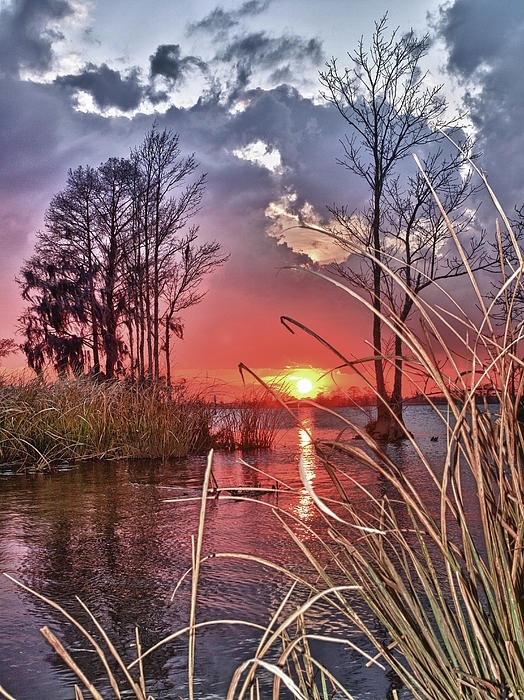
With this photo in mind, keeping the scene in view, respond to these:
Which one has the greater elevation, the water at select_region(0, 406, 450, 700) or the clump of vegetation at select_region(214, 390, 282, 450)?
the clump of vegetation at select_region(214, 390, 282, 450)

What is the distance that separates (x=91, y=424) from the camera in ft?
34.7

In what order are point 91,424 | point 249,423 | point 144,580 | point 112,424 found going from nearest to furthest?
point 144,580, point 91,424, point 112,424, point 249,423

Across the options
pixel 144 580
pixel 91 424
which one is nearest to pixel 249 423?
pixel 91 424

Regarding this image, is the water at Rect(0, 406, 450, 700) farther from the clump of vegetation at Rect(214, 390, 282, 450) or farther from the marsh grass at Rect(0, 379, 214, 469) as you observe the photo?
the clump of vegetation at Rect(214, 390, 282, 450)

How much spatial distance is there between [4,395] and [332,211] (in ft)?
35.1

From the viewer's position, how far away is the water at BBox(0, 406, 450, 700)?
2.48 metres

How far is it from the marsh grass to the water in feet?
8.37

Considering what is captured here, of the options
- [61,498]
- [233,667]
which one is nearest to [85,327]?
[61,498]

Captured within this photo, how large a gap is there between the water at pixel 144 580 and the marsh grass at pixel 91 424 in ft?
8.37

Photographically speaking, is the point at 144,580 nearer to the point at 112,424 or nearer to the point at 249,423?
the point at 112,424

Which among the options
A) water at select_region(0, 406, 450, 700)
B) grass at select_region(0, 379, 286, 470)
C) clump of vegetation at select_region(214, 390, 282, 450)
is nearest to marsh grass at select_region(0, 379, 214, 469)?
grass at select_region(0, 379, 286, 470)

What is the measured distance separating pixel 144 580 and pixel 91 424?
711 centimetres

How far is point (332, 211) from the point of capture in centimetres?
1850

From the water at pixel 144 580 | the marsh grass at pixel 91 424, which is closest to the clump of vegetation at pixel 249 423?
the marsh grass at pixel 91 424
